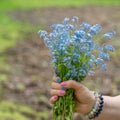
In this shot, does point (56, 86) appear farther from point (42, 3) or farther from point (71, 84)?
Result: point (42, 3)

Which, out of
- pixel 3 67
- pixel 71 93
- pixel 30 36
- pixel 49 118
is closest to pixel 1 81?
A: pixel 3 67

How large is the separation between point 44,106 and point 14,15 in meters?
8.86

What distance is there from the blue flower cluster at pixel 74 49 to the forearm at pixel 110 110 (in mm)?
411

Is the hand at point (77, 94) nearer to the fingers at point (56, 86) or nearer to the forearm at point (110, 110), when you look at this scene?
the fingers at point (56, 86)

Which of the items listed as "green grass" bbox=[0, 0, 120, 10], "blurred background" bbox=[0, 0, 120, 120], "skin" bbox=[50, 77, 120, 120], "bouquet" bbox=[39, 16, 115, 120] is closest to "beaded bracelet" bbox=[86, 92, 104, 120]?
"skin" bbox=[50, 77, 120, 120]

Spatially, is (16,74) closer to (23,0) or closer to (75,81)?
(75,81)

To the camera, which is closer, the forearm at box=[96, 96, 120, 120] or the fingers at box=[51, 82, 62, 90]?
the fingers at box=[51, 82, 62, 90]

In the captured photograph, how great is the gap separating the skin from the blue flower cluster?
6 centimetres

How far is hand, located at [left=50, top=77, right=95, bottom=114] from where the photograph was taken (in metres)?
3.37

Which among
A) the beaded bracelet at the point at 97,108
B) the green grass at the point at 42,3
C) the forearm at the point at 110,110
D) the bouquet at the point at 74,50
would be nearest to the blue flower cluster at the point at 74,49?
the bouquet at the point at 74,50

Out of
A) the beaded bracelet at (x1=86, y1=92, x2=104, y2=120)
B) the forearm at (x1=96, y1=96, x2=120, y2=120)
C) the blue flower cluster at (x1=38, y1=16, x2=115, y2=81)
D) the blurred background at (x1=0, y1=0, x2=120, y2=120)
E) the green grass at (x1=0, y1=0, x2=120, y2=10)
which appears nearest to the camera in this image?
the blue flower cluster at (x1=38, y1=16, x2=115, y2=81)

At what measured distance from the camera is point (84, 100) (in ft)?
11.5

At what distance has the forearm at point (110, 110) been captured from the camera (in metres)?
3.73

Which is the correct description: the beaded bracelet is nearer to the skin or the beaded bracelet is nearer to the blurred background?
the skin
